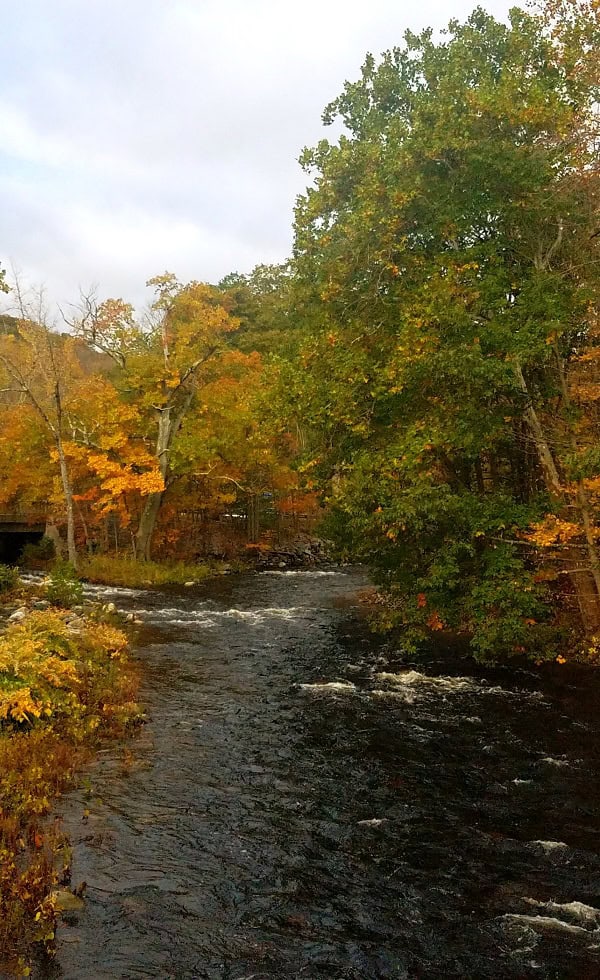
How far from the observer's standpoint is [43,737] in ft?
33.4

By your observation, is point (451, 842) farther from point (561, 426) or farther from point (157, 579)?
point (157, 579)

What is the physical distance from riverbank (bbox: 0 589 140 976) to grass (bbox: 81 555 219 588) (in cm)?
1600

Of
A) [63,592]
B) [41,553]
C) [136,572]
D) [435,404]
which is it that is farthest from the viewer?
[41,553]

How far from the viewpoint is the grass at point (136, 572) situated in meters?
32.3

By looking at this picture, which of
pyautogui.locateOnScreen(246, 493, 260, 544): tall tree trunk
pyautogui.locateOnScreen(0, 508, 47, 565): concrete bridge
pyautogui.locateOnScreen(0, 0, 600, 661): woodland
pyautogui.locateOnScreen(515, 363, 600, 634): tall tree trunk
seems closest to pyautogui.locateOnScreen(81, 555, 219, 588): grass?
pyautogui.locateOnScreen(0, 508, 47, 565): concrete bridge

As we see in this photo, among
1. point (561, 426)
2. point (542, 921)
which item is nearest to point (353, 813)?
point (542, 921)

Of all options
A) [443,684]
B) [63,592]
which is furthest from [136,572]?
[443,684]

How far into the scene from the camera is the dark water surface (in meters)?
6.11

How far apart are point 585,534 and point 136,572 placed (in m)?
23.6

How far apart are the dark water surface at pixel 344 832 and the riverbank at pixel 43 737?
325mm

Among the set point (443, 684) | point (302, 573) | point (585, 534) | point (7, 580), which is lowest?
point (302, 573)

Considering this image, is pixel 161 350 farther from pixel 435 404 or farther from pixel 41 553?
pixel 435 404

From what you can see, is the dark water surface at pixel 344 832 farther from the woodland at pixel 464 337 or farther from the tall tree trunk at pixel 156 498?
the tall tree trunk at pixel 156 498

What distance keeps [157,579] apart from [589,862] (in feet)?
89.4
